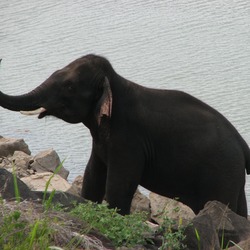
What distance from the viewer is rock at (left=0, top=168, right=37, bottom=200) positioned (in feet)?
27.2

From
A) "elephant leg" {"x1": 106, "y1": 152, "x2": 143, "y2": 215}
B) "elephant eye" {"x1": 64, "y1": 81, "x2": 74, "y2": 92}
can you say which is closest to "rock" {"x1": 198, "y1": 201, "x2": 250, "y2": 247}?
"elephant leg" {"x1": 106, "y1": 152, "x2": 143, "y2": 215}

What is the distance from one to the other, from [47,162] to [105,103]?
3203mm

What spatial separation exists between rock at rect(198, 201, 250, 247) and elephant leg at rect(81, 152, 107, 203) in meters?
2.33

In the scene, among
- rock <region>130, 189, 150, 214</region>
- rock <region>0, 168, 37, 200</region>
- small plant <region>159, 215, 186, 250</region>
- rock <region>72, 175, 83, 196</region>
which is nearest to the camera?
small plant <region>159, 215, 186, 250</region>

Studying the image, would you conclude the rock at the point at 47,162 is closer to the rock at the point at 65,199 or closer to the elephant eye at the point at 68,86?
the elephant eye at the point at 68,86

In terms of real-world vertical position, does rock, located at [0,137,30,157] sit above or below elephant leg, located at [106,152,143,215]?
below

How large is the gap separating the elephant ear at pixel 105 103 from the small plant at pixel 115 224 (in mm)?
2032

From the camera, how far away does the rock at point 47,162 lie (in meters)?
13.2

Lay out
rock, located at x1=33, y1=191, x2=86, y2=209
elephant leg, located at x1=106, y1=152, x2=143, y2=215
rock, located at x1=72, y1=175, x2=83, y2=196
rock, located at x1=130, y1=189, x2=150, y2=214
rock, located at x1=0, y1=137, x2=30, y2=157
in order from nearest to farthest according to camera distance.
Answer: rock, located at x1=33, y1=191, x2=86, y2=209, elephant leg, located at x1=106, y1=152, x2=143, y2=215, rock, located at x1=130, y1=189, x2=150, y2=214, rock, located at x1=72, y1=175, x2=83, y2=196, rock, located at x1=0, y1=137, x2=30, y2=157

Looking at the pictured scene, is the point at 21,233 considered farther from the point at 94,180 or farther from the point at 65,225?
the point at 94,180

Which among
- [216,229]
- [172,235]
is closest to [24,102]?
[216,229]

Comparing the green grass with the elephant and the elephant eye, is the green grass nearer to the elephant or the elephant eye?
the elephant

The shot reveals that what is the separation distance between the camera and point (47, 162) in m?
13.3

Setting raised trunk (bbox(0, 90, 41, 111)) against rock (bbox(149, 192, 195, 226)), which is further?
rock (bbox(149, 192, 195, 226))
